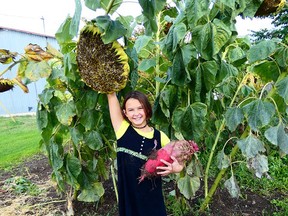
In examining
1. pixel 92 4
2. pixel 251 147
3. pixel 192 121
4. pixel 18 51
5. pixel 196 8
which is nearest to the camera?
pixel 92 4

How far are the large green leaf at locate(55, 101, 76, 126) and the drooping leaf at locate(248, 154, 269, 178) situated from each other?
0.93 metres

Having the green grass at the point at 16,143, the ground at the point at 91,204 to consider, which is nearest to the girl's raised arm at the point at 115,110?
the ground at the point at 91,204

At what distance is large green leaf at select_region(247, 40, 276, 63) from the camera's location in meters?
1.44

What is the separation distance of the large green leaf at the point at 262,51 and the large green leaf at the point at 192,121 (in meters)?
0.30

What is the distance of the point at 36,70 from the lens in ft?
4.26

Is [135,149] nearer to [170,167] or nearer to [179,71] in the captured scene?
[170,167]

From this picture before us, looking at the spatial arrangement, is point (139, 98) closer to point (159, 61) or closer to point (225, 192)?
point (159, 61)

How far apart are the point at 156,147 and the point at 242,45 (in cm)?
109

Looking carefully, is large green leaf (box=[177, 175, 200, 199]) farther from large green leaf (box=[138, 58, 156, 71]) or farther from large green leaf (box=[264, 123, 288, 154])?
large green leaf (box=[138, 58, 156, 71])

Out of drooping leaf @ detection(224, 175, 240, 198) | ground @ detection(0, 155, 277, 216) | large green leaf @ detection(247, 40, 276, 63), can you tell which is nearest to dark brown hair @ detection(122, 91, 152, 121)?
large green leaf @ detection(247, 40, 276, 63)

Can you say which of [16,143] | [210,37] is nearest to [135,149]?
[210,37]

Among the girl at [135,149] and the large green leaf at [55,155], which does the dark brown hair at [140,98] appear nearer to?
the girl at [135,149]

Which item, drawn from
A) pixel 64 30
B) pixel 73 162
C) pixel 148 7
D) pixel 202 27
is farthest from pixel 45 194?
pixel 148 7

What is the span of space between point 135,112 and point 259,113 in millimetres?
564
